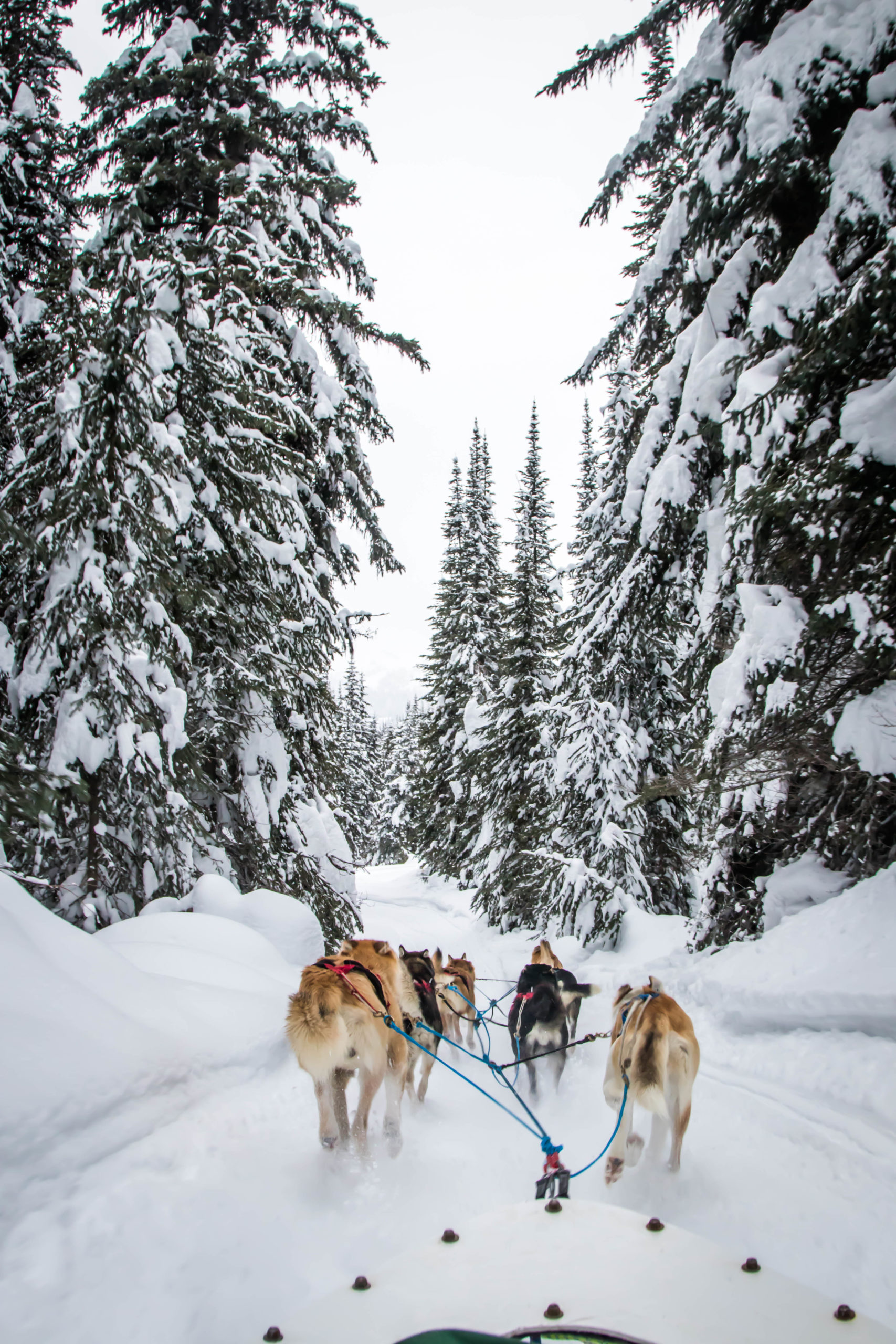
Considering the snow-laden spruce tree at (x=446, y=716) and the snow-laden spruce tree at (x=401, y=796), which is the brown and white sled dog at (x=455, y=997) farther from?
the snow-laden spruce tree at (x=401, y=796)

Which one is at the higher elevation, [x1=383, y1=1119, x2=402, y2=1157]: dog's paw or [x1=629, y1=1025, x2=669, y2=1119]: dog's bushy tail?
[x1=629, y1=1025, x2=669, y2=1119]: dog's bushy tail

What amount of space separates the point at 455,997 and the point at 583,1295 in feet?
13.3

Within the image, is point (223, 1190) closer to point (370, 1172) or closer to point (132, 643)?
point (370, 1172)

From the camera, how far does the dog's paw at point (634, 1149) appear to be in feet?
10.3

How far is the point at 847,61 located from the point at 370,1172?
733cm

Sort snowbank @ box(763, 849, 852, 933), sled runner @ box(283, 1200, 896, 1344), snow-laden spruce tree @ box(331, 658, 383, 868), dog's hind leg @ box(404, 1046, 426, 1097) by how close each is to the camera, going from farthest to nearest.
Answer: snow-laden spruce tree @ box(331, 658, 383, 868), snowbank @ box(763, 849, 852, 933), dog's hind leg @ box(404, 1046, 426, 1097), sled runner @ box(283, 1200, 896, 1344)

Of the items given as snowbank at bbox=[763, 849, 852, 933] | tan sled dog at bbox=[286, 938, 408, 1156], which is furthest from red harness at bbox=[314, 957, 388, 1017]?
snowbank at bbox=[763, 849, 852, 933]

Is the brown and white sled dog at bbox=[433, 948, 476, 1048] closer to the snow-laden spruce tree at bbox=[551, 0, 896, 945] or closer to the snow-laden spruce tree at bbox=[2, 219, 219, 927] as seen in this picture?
the snow-laden spruce tree at bbox=[551, 0, 896, 945]

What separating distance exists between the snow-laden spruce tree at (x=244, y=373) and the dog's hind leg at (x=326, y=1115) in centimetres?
336

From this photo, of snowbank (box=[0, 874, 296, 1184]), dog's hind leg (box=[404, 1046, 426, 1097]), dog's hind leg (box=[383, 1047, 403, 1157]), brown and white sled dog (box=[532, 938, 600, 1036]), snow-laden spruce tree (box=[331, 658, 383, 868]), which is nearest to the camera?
snowbank (box=[0, 874, 296, 1184])

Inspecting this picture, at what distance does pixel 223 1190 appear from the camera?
8.71 ft

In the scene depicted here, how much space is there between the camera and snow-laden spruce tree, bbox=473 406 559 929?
15.4 metres

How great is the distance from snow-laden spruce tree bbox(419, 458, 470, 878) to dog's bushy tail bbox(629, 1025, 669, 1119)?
16.9 metres

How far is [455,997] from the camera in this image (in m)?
6.02
